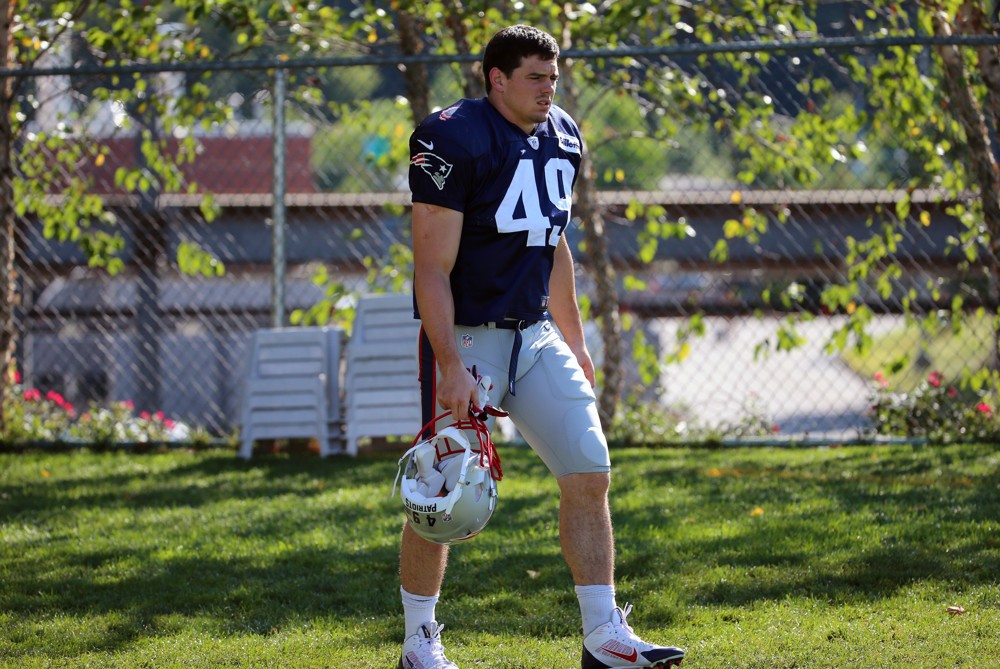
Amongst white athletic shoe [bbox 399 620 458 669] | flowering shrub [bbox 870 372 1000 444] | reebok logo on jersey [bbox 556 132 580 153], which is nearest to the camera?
white athletic shoe [bbox 399 620 458 669]

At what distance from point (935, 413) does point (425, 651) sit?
5.00 metres

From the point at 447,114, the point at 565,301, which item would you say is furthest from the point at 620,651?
the point at 447,114

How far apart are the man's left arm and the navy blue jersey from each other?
0.88 feet

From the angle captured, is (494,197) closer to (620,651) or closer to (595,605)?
(595,605)

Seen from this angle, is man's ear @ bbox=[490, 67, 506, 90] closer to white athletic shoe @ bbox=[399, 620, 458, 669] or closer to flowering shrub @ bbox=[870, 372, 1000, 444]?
white athletic shoe @ bbox=[399, 620, 458, 669]

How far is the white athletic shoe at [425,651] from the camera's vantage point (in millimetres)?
3561

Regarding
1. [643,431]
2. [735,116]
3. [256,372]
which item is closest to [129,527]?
[256,372]

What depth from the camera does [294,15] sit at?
8070 mm

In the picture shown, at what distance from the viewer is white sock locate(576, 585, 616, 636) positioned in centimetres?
344

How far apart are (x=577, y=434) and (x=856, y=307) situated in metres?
5.01

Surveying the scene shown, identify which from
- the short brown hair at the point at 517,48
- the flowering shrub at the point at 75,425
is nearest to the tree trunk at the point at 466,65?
the flowering shrub at the point at 75,425

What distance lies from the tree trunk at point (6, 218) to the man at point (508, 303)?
514 centimetres

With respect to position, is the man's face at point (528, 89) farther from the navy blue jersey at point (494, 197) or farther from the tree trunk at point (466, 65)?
the tree trunk at point (466, 65)

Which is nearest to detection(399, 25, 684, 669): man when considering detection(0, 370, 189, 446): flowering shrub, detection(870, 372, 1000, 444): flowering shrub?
detection(870, 372, 1000, 444): flowering shrub
